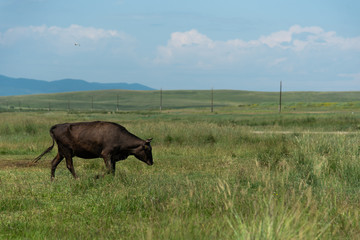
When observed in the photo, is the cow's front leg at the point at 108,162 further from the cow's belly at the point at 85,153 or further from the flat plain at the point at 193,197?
the flat plain at the point at 193,197

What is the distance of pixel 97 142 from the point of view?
10.2 meters

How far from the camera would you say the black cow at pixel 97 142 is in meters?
10.2

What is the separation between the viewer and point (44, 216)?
693 centimetres

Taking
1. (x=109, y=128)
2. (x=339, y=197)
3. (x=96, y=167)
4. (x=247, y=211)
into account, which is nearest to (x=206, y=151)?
(x=96, y=167)

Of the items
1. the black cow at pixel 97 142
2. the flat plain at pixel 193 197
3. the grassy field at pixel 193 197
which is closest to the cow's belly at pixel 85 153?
the black cow at pixel 97 142

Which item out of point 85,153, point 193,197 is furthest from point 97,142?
point 193,197

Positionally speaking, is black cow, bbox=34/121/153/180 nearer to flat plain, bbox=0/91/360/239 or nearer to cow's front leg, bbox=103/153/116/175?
cow's front leg, bbox=103/153/116/175

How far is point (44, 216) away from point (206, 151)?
34.7 ft

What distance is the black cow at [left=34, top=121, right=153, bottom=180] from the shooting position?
10.2 metres

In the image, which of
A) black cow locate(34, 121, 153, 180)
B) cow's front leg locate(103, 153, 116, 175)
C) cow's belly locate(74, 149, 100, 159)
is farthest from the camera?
cow's belly locate(74, 149, 100, 159)

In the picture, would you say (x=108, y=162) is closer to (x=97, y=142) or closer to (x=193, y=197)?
(x=97, y=142)

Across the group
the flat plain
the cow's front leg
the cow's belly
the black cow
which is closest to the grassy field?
the flat plain

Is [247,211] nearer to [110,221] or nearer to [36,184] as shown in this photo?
[110,221]

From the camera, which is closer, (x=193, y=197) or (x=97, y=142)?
(x=193, y=197)
